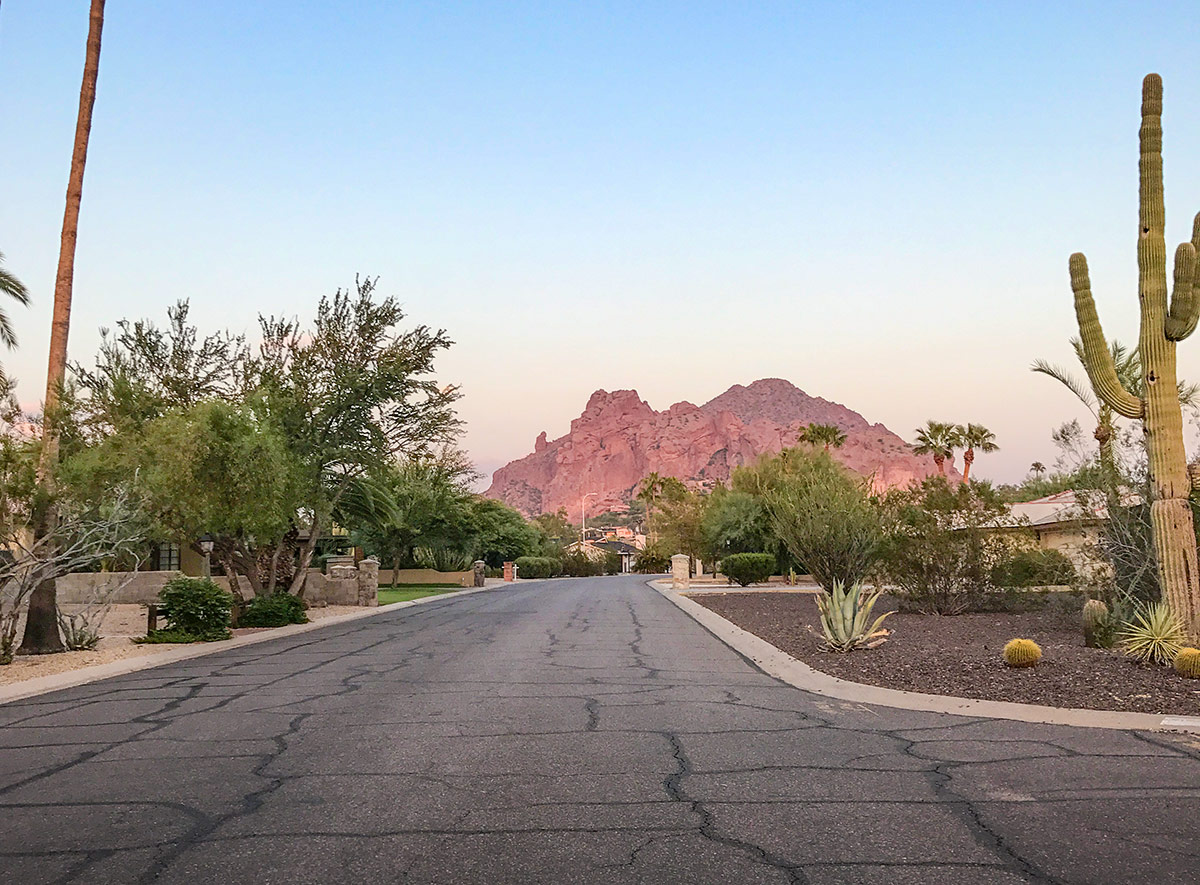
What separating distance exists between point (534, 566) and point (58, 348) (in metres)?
58.5

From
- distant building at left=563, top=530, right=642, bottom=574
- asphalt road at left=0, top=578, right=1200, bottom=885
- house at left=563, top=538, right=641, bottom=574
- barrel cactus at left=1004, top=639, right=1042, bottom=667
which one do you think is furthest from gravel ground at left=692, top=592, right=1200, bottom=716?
distant building at left=563, top=530, right=642, bottom=574

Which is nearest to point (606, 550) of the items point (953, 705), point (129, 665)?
point (129, 665)

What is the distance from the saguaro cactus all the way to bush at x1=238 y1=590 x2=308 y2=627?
62.6 feet

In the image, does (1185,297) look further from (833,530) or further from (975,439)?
(975,439)

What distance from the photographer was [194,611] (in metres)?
20.6

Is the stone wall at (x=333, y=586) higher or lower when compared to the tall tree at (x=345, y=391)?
lower

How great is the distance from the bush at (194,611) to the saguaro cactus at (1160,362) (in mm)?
16867

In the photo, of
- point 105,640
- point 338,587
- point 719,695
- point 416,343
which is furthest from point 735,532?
point 719,695

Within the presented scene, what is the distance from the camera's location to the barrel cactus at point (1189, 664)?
11.7 metres

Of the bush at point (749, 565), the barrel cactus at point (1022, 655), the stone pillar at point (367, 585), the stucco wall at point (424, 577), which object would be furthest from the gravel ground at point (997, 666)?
the stucco wall at point (424, 577)

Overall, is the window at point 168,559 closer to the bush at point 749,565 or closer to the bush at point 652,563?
the bush at point 749,565

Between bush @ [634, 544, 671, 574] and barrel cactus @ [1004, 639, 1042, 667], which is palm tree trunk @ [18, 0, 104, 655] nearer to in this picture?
barrel cactus @ [1004, 639, 1042, 667]

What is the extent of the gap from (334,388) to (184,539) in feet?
17.5

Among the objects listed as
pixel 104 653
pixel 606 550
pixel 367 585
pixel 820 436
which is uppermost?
pixel 820 436
